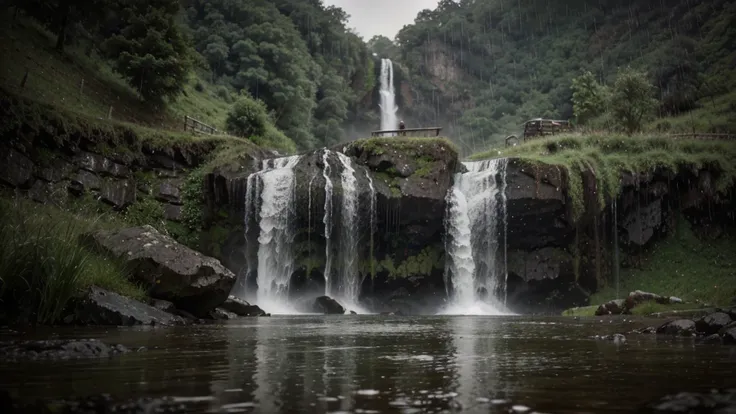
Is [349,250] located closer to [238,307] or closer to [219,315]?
[238,307]

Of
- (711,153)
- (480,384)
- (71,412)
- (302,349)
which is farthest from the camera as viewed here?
(711,153)

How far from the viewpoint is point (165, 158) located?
25266 millimetres

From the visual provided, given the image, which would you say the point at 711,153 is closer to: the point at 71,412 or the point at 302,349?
the point at 302,349

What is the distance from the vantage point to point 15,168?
782 inches

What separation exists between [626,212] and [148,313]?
71.9ft

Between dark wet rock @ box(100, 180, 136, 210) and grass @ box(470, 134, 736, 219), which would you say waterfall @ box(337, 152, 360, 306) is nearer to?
grass @ box(470, 134, 736, 219)

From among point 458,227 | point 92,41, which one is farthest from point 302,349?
point 92,41

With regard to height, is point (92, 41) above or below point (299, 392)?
above

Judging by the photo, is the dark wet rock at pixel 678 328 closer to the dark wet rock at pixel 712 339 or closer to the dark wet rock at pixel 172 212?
the dark wet rock at pixel 712 339

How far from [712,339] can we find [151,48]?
2775 centimetres

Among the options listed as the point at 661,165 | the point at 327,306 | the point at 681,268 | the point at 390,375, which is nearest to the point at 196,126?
the point at 327,306

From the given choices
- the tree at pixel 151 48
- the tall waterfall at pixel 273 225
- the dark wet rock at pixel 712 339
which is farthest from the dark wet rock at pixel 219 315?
the tree at pixel 151 48

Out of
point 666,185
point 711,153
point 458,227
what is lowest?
point 458,227

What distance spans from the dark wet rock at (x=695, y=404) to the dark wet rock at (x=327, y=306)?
17.1m
